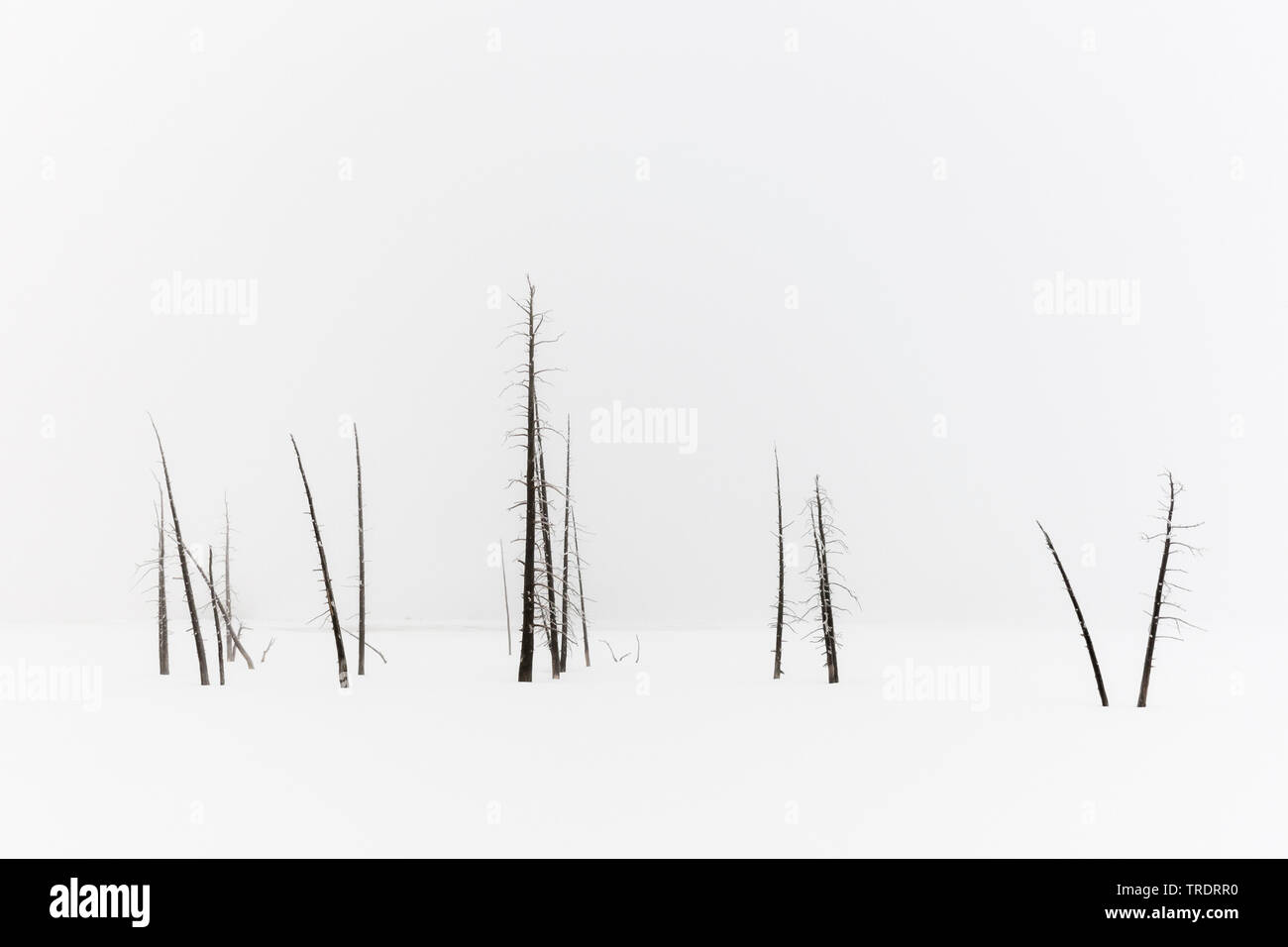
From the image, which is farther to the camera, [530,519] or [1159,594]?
[530,519]

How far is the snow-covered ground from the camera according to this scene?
1330 cm

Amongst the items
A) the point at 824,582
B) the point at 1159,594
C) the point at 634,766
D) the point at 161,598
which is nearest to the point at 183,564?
the point at 161,598

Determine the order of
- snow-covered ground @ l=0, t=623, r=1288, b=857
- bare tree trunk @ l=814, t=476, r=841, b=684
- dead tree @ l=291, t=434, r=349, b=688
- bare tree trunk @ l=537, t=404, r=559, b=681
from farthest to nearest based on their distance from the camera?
bare tree trunk @ l=814, t=476, r=841, b=684, bare tree trunk @ l=537, t=404, r=559, b=681, dead tree @ l=291, t=434, r=349, b=688, snow-covered ground @ l=0, t=623, r=1288, b=857

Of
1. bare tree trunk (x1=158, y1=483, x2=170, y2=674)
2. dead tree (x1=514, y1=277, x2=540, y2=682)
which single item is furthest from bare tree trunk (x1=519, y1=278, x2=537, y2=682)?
bare tree trunk (x1=158, y1=483, x2=170, y2=674)

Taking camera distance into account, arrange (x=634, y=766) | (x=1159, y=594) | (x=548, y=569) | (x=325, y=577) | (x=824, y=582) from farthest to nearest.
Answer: (x=824, y=582)
(x=548, y=569)
(x=325, y=577)
(x=1159, y=594)
(x=634, y=766)

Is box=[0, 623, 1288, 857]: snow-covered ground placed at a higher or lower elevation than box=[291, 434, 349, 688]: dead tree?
lower

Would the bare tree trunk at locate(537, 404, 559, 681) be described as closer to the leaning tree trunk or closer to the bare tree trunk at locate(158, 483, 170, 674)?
the bare tree trunk at locate(158, 483, 170, 674)

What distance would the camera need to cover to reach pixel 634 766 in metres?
18.1

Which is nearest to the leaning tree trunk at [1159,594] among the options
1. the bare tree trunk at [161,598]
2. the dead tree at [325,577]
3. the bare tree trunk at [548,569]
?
the bare tree trunk at [548,569]

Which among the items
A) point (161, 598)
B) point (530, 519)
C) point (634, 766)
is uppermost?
point (530, 519)

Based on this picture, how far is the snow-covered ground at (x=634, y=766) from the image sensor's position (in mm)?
13305

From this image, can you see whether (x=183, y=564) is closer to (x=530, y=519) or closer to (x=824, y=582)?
(x=530, y=519)
